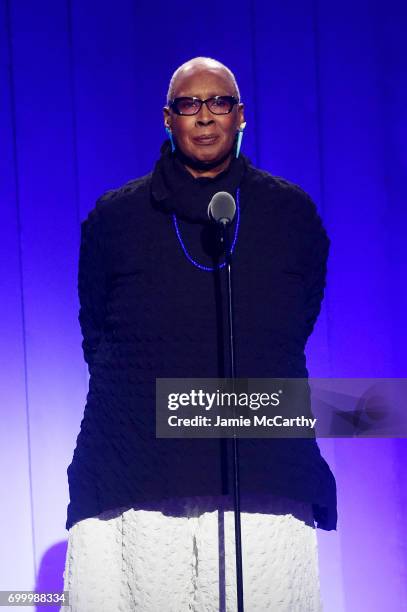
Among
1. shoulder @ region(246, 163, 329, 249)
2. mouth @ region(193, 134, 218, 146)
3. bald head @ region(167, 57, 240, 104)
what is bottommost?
shoulder @ region(246, 163, 329, 249)

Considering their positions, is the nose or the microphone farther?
the nose

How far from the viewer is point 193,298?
151 cm

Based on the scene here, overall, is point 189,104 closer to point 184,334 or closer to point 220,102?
point 220,102

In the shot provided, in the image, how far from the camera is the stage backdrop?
247cm

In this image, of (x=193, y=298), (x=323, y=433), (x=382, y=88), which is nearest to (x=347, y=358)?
(x=323, y=433)

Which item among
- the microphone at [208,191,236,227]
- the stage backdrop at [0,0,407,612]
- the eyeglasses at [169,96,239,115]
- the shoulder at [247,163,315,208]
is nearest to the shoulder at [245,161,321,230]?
the shoulder at [247,163,315,208]

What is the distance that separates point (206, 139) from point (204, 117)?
0.04 meters

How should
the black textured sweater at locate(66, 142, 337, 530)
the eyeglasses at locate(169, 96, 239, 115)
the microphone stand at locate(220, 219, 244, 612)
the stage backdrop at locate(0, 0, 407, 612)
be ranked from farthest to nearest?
1. the stage backdrop at locate(0, 0, 407, 612)
2. the eyeglasses at locate(169, 96, 239, 115)
3. the black textured sweater at locate(66, 142, 337, 530)
4. the microphone stand at locate(220, 219, 244, 612)

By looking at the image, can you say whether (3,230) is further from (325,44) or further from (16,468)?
(325,44)

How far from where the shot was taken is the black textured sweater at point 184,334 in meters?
1.49

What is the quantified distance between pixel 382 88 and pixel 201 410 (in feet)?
4.45

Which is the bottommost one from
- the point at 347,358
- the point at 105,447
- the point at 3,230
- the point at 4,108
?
the point at 105,447

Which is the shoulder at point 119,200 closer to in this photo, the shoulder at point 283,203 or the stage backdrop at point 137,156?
the shoulder at point 283,203

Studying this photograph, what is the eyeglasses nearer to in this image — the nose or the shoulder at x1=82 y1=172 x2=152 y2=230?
the nose
